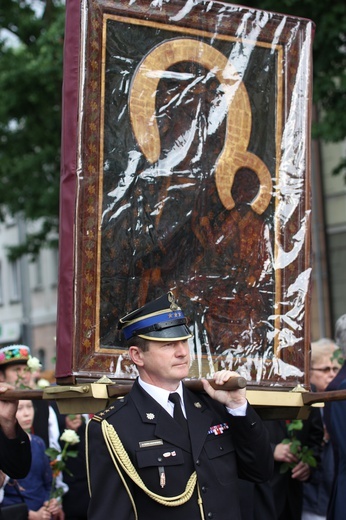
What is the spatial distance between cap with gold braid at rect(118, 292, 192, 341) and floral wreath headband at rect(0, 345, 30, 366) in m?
2.62

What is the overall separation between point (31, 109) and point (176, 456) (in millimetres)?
15375

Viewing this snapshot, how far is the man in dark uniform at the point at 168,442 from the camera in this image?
3951 mm

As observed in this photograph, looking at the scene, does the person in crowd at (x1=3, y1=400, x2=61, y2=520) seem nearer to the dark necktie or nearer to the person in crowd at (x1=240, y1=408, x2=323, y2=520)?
the person in crowd at (x1=240, y1=408, x2=323, y2=520)

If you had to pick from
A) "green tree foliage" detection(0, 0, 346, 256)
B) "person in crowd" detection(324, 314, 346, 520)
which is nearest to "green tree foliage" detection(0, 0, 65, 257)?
"green tree foliage" detection(0, 0, 346, 256)

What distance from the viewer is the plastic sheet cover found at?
15.9 feet

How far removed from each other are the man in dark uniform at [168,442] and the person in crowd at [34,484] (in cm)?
290

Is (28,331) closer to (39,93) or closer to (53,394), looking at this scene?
(39,93)

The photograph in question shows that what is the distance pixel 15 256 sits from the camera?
21.4m

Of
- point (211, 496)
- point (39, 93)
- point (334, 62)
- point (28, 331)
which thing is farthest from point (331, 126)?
point (28, 331)

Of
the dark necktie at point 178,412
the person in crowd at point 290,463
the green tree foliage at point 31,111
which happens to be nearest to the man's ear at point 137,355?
the dark necktie at point 178,412

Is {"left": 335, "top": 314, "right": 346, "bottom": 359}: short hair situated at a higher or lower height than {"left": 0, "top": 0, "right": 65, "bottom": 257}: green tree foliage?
lower

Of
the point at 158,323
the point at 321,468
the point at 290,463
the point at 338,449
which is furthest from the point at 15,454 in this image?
the point at 321,468

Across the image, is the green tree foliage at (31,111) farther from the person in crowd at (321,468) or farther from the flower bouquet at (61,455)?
the flower bouquet at (61,455)

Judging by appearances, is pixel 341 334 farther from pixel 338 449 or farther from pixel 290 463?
pixel 290 463
